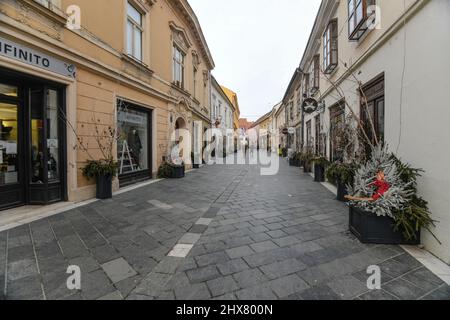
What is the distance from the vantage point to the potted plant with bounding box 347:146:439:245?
2.86 meters

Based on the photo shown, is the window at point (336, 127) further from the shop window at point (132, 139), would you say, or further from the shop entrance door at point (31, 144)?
the shop entrance door at point (31, 144)

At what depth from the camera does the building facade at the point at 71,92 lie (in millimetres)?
4113

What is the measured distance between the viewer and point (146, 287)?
6.88 ft

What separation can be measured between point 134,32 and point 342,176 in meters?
7.51

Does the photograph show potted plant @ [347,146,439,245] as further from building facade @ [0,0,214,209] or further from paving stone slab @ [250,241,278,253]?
building facade @ [0,0,214,209]

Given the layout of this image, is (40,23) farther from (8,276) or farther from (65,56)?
(8,276)

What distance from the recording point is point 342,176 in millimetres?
5137

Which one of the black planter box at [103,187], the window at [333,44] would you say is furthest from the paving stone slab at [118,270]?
the window at [333,44]

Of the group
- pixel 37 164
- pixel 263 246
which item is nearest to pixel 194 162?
pixel 37 164

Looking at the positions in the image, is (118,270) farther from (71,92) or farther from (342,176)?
(342,176)

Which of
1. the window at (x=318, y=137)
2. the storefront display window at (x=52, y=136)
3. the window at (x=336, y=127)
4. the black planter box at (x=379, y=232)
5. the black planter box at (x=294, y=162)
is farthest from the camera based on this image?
the black planter box at (x=294, y=162)

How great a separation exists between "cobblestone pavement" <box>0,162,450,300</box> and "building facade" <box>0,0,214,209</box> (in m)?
1.28

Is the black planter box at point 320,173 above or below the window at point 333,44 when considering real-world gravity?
below

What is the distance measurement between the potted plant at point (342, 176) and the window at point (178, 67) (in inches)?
308
